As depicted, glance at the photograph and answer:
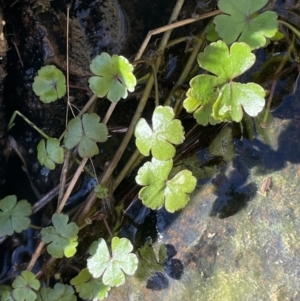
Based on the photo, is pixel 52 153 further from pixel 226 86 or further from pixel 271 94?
pixel 271 94

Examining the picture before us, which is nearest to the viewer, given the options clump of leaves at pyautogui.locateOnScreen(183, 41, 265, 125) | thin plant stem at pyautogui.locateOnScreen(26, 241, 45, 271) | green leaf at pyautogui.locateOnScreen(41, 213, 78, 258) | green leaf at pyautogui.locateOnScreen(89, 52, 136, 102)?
clump of leaves at pyautogui.locateOnScreen(183, 41, 265, 125)

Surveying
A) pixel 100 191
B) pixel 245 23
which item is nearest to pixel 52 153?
pixel 100 191

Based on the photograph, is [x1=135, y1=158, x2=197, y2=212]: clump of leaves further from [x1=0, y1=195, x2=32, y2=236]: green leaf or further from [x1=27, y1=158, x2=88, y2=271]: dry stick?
[x1=0, y1=195, x2=32, y2=236]: green leaf

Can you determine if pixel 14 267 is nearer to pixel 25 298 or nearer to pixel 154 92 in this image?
pixel 25 298

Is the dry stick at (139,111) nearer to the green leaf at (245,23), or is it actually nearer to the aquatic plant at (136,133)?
the aquatic plant at (136,133)

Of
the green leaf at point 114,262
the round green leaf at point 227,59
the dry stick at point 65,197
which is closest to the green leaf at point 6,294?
the dry stick at point 65,197

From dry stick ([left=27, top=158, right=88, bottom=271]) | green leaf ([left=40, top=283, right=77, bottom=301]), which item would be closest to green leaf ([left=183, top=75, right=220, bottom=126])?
dry stick ([left=27, top=158, right=88, bottom=271])

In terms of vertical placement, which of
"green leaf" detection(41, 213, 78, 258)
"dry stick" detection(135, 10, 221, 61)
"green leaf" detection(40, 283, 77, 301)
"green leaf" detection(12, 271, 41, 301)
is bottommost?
"green leaf" detection(40, 283, 77, 301)
